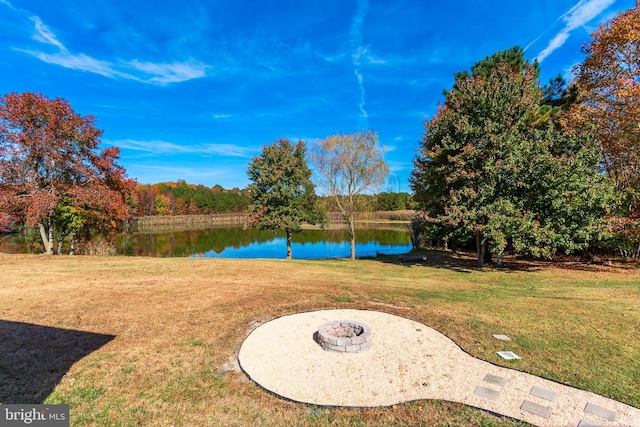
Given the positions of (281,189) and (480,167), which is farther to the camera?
(281,189)

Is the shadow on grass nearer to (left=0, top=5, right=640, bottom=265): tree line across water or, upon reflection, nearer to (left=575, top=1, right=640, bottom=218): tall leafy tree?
(left=0, top=5, right=640, bottom=265): tree line across water

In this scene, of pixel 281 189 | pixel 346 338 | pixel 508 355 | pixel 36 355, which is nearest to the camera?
pixel 36 355

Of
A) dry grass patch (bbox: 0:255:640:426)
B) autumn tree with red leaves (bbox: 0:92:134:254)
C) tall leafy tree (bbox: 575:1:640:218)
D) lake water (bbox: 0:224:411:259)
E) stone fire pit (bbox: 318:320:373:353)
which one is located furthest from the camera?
lake water (bbox: 0:224:411:259)

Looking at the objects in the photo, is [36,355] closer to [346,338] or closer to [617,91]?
[346,338]

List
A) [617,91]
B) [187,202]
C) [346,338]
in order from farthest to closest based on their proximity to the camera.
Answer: [187,202] < [617,91] < [346,338]

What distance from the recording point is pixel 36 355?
5.02 meters

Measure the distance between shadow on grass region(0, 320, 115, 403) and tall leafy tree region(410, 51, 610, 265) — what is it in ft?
39.4

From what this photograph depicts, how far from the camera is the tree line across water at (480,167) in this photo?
1191cm

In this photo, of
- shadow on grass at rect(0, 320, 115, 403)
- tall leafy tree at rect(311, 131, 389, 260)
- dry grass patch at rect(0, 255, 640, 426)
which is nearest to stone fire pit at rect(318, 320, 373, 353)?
dry grass patch at rect(0, 255, 640, 426)

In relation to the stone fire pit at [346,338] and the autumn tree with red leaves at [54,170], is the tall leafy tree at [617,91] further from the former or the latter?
the autumn tree with red leaves at [54,170]

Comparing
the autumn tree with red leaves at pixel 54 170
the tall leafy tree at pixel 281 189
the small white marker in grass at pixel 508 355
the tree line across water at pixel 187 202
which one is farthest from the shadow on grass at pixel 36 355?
the tree line across water at pixel 187 202

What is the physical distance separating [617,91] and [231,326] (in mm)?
16031

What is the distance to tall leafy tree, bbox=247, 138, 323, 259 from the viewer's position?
18.9 metres

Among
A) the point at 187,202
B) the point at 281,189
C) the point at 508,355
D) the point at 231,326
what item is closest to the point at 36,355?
the point at 231,326
